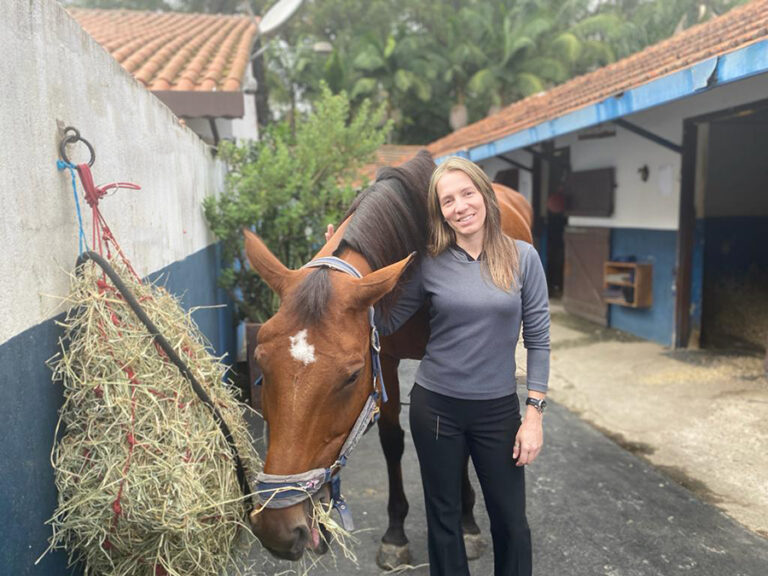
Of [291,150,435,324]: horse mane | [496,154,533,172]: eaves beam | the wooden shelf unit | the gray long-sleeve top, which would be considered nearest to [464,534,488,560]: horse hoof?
the gray long-sleeve top

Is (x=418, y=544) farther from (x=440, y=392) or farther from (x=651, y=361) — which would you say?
(x=651, y=361)

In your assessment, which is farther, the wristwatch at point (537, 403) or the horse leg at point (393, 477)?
the horse leg at point (393, 477)

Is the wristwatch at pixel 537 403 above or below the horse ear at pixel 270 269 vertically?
below

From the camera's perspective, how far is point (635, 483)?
340 cm

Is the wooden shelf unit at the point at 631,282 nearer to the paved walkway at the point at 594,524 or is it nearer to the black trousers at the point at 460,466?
the paved walkway at the point at 594,524

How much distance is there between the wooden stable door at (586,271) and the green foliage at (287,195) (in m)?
3.86

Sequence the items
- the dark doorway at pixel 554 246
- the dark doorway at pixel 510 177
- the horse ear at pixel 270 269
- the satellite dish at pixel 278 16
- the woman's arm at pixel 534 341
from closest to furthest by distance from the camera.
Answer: the horse ear at pixel 270 269 → the woman's arm at pixel 534 341 → the satellite dish at pixel 278 16 → the dark doorway at pixel 554 246 → the dark doorway at pixel 510 177

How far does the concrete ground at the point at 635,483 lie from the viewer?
2.64 meters

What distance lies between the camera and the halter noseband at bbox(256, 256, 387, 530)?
1558 millimetres

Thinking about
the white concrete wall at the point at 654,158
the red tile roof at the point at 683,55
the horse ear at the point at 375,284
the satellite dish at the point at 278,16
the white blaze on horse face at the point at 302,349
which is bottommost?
the white blaze on horse face at the point at 302,349

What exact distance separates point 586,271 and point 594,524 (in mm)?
Answer: 5914

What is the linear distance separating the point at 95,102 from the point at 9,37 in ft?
2.02

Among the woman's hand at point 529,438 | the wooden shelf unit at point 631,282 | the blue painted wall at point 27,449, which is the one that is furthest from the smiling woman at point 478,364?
the wooden shelf unit at point 631,282

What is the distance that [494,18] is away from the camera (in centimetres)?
2308
